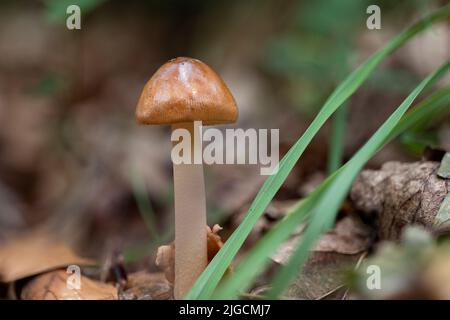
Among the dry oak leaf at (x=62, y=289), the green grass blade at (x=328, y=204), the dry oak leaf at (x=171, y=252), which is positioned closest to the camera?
the green grass blade at (x=328, y=204)


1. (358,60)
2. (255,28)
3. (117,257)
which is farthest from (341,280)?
(255,28)

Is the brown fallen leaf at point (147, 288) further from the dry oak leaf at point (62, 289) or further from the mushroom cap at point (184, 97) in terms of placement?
the mushroom cap at point (184, 97)

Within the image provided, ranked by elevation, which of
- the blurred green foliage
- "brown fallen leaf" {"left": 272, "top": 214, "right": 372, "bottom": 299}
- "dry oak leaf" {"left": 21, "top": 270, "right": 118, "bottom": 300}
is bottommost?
"dry oak leaf" {"left": 21, "top": 270, "right": 118, "bottom": 300}

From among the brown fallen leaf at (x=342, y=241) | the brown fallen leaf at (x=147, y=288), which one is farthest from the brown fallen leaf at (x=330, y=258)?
the brown fallen leaf at (x=147, y=288)

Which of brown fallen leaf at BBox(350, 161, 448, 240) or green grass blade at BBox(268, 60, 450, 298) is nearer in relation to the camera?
green grass blade at BBox(268, 60, 450, 298)

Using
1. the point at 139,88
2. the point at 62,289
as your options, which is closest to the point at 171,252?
the point at 62,289

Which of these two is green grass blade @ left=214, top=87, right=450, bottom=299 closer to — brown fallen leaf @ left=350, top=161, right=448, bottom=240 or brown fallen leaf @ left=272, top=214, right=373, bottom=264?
brown fallen leaf @ left=350, top=161, right=448, bottom=240

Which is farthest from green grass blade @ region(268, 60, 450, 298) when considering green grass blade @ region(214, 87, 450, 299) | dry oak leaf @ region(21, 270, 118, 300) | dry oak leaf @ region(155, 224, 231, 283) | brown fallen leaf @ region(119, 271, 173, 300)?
dry oak leaf @ region(21, 270, 118, 300)
